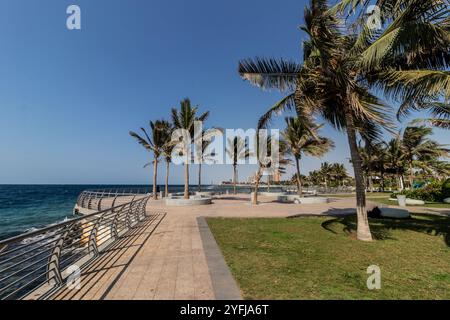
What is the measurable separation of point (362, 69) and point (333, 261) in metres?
5.55

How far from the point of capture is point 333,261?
5.54 m

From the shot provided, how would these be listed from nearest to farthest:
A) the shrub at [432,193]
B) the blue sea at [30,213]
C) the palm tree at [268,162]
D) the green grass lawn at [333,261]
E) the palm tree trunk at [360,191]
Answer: the green grass lawn at [333,261]
the palm tree trunk at [360,191]
the blue sea at [30,213]
the palm tree at [268,162]
the shrub at [432,193]

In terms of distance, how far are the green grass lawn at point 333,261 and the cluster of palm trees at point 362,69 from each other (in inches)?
55.5

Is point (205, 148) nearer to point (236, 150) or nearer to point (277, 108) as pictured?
point (236, 150)

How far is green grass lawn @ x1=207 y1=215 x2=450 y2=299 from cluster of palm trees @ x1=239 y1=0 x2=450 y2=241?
1.41 metres

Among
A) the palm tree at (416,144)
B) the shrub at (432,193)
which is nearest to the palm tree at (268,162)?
the shrub at (432,193)

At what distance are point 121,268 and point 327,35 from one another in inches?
335

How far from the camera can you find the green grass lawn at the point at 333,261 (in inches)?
157

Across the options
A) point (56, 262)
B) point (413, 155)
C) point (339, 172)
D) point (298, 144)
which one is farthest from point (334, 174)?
point (56, 262)

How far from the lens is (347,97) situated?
22.9 feet

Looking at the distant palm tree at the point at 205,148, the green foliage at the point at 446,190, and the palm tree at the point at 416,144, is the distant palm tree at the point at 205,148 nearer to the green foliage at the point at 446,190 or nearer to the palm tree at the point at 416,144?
the green foliage at the point at 446,190
